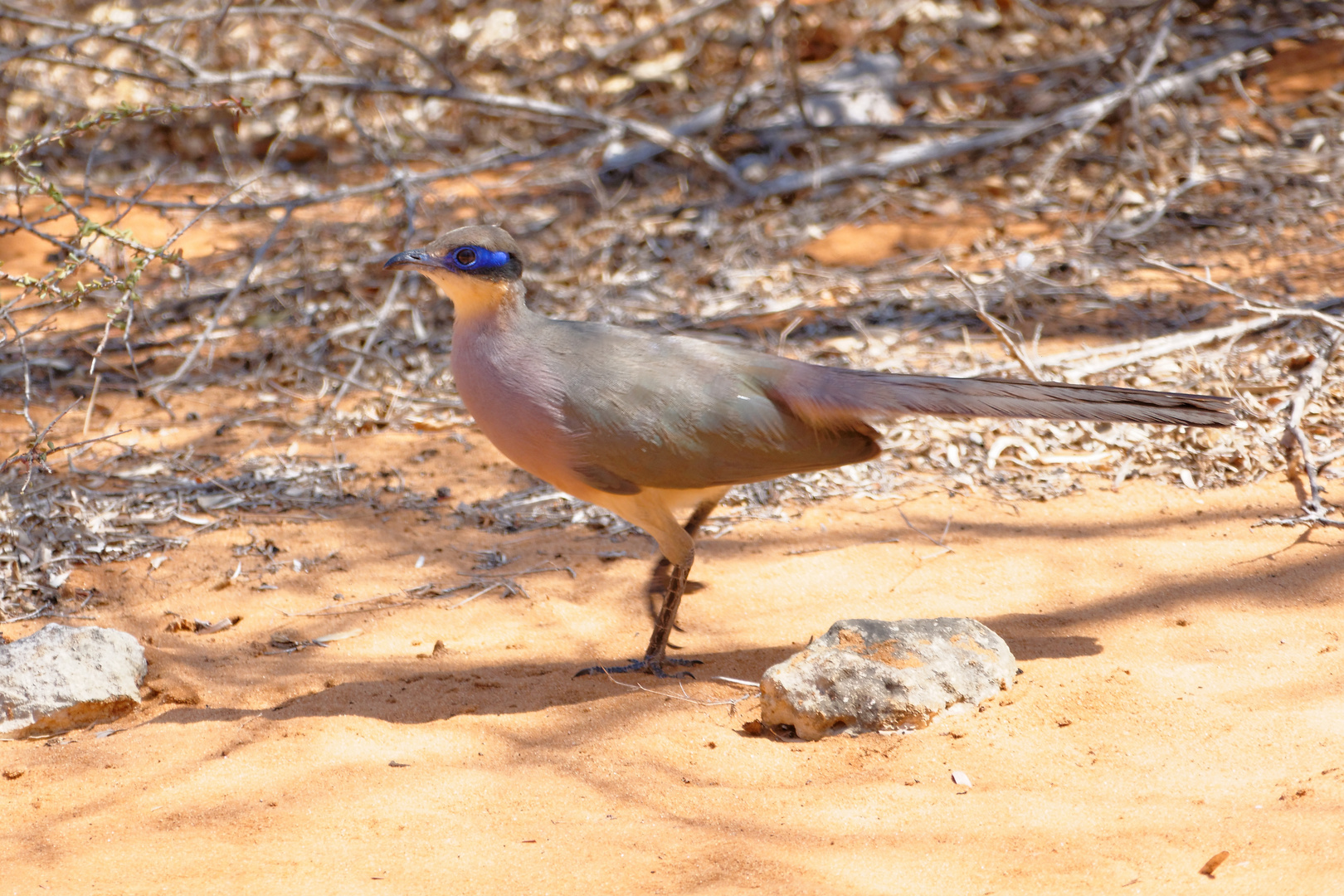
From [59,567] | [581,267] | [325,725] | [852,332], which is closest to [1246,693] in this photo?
[325,725]

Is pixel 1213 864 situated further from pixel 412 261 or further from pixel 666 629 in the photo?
pixel 412 261

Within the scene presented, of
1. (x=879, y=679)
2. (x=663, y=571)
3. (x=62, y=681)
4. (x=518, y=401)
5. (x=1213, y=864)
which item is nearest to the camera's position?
(x=1213, y=864)

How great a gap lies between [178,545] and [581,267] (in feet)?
12.4

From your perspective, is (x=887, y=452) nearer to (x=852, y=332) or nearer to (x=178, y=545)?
(x=852, y=332)

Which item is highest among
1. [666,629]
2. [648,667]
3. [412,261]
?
[412,261]

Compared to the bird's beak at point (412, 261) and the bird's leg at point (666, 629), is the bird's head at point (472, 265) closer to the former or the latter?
the bird's beak at point (412, 261)

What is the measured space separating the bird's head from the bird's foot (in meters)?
1.36

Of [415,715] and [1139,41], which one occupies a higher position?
[1139,41]

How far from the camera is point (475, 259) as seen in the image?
4.22 m

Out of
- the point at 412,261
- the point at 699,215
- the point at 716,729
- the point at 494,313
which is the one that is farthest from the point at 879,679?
the point at 699,215

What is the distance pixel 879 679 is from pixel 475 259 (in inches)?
80.0

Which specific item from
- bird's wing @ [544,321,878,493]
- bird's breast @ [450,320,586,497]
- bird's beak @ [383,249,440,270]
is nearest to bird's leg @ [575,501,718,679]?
bird's wing @ [544,321,878,493]

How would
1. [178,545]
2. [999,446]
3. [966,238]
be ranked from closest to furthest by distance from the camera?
[178,545] < [999,446] < [966,238]

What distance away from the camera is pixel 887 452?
5898 mm
